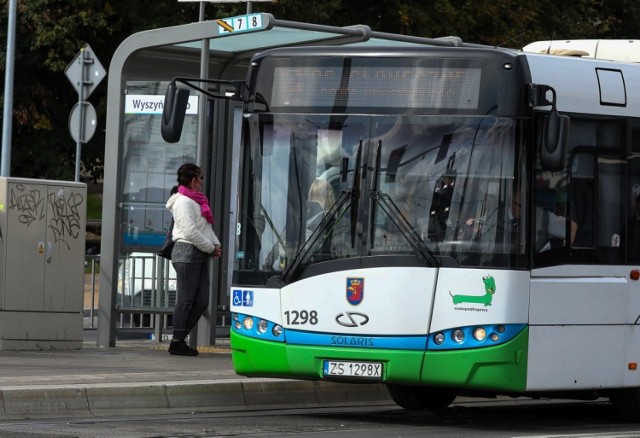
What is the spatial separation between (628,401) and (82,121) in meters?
11.5

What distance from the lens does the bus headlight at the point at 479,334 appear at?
→ 11.1m

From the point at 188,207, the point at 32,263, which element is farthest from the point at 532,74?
the point at 32,263

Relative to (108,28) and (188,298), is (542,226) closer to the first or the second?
(188,298)

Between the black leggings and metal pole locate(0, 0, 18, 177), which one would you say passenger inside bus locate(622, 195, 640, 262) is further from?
metal pole locate(0, 0, 18, 177)

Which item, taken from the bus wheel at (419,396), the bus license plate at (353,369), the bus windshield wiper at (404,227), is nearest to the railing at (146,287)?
the bus wheel at (419,396)

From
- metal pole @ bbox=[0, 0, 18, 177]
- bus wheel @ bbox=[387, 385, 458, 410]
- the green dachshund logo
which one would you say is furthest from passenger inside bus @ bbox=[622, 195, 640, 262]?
metal pole @ bbox=[0, 0, 18, 177]

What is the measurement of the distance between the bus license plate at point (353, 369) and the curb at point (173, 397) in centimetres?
142

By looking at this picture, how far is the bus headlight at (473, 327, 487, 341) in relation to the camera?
11062 millimetres

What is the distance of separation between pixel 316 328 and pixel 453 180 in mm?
1405

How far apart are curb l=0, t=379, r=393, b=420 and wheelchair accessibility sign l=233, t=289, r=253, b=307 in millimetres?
845

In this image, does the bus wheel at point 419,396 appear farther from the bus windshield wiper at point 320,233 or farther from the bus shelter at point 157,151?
the bus shelter at point 157,151

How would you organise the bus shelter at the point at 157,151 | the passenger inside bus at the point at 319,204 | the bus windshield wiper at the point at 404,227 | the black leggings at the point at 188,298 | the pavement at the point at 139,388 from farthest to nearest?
the bus shelter at the point at 157,151, the black leggings at the point at 188,298, the pavement at the point at 139,388, the passenger inside bus at the point at 319,204, the bus windshield wiper at the point at 404,227

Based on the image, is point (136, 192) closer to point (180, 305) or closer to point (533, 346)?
point (180, 305)

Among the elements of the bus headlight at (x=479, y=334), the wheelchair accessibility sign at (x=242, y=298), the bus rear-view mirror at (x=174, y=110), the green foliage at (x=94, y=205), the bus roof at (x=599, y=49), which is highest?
the bus roof at (x=599, y=49)
